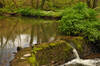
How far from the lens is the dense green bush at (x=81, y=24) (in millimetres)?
11180

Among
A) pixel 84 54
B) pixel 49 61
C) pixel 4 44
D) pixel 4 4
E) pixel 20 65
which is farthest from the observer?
pixel 4 4

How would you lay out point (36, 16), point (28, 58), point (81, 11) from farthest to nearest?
1. point (36, 16)
2. point (81, 11)
3. point (28, 58)

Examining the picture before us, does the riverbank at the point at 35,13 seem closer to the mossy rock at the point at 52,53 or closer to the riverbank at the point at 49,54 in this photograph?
the riverbank at the point at 49,54

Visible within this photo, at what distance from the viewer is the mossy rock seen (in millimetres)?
8420

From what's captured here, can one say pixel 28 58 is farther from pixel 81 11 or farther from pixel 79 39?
pixel 81 11

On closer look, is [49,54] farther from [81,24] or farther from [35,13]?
[35,13]

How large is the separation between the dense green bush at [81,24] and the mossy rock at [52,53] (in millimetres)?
2115

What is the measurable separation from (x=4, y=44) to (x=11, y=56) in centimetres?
268

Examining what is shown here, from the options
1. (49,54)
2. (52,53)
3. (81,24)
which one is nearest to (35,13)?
(81,24)

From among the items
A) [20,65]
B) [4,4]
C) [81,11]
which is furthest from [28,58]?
[4,4]

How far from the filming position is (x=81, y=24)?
1213 cm

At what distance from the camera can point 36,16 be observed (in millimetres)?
27484

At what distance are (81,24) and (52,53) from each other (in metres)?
4.37

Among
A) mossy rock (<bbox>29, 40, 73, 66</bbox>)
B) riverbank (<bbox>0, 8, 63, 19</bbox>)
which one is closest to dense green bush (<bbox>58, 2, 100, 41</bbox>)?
mossy rock (<bbox>29, 40, 73, 66</bbox>)
